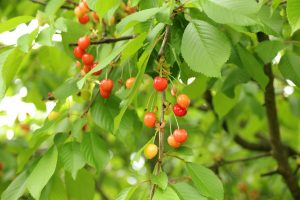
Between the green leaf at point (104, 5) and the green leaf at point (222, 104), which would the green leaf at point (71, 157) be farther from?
the green leaf at point (222, 104)

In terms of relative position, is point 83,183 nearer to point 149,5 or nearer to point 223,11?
point 149,5

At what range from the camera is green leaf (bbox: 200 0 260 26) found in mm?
1420

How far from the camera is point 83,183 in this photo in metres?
2.02

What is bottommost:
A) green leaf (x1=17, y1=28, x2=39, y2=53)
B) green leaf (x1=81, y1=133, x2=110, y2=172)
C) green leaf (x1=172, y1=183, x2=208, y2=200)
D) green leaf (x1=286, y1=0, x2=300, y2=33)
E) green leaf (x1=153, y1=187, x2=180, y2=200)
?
green leaf (x1=81, y1=133, x2=110, y2=172)

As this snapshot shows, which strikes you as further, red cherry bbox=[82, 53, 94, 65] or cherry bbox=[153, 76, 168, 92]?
red cherry bbox=[82, 53, 94, 65]

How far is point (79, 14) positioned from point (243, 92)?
1.43 meters

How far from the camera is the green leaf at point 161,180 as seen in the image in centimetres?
143

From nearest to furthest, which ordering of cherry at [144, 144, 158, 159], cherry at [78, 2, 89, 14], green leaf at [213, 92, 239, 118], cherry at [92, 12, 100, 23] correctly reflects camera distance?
1. cherry at [144, 144, 158, 159]
2. cherry at [78, 2, 89, 14]
3. cherry at [92, 12, 100, 23]
4. green leaf at [213, 92, 239, 118]

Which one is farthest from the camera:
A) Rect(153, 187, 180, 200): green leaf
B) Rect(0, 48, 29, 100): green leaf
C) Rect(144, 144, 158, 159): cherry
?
Rect(0, 48, 29, 100): green leaf

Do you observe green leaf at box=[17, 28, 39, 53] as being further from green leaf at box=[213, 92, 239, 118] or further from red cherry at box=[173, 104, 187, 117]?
green leaf at box=[213, 92, 239, 118]

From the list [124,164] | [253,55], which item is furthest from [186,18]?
[124,164]

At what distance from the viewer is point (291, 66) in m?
2.00

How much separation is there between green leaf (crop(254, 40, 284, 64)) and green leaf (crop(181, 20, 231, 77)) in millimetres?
514

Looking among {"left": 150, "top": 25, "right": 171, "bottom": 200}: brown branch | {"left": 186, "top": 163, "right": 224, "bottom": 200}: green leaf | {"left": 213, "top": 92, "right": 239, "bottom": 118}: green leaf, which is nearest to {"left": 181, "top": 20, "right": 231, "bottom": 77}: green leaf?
{"left": 150, "top": 25, "right": 171, "bottom": 200}: brown branch
